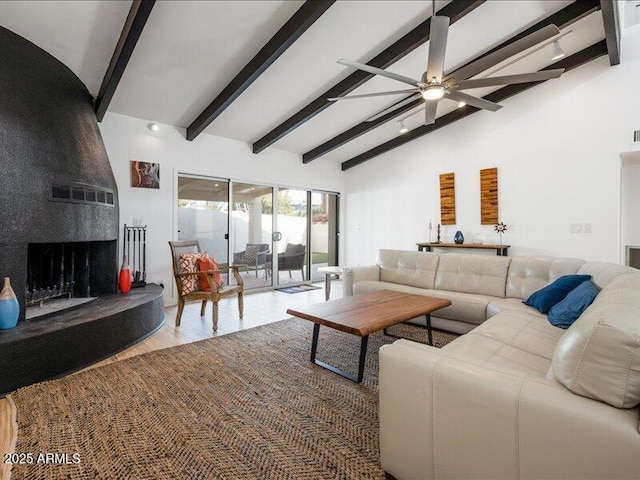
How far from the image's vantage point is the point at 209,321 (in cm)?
381

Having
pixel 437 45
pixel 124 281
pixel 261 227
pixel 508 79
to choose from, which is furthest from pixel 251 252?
pixel 508 79

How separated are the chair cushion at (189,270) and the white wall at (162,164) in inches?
39.4

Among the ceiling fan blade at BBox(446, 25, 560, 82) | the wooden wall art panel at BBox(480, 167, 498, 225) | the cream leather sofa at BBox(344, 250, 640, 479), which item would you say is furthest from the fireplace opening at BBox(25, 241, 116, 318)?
the wooden wall art panel at BBox(480, 167, 498, 225)

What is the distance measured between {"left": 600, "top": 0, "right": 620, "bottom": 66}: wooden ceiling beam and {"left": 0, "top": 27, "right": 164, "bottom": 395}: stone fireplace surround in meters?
5.34

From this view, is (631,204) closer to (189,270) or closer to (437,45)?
(437,45)

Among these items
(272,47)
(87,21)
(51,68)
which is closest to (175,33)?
(87,21)

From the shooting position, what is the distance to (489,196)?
5.15m

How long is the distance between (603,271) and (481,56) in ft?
10.2

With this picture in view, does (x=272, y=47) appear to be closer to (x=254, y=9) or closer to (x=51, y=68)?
(x=254, y=9)

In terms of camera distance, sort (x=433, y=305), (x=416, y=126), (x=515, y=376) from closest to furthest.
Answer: (x=515, y=376) → (x=433, y=305) → (x=416, y=126)

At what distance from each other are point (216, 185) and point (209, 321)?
246cm

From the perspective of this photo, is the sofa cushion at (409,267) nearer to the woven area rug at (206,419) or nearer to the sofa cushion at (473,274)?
the sofa cushion at (473,274)

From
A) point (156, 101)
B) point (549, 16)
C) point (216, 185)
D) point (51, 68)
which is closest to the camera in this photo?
point (51, 68)

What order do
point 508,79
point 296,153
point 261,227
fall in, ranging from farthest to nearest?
point 296,153 → point 261,227 → point 508,79
